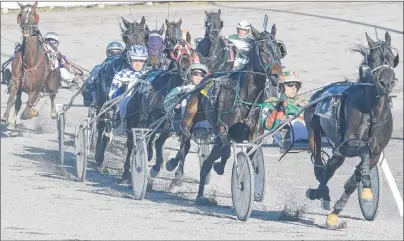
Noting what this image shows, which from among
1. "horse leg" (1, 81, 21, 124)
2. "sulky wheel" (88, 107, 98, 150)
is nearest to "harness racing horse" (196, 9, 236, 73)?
"sulky wheel" (88, 107, 98, 150)

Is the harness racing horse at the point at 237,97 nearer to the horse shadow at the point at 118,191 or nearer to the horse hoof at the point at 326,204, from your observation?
the horse shadow at the point at 118,191

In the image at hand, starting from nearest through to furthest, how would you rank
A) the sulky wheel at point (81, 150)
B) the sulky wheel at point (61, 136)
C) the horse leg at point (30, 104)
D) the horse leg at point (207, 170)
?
the horse leg at point (207, 170) < the sulky wheel at point (81, 150) < the sulky wheel at point (61, 136) < the horse leg at point (30, 104)

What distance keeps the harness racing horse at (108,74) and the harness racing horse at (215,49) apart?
113 centimetres

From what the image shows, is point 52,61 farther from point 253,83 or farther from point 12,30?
point 12,30

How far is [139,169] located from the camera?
54.0ft

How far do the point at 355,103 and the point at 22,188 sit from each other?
4328 millimetres

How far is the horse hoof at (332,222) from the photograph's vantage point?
14.3m

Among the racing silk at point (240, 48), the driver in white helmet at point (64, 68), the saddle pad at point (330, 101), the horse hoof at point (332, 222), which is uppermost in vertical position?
the racing silk at point (240, 48)

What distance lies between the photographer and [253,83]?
603 inches

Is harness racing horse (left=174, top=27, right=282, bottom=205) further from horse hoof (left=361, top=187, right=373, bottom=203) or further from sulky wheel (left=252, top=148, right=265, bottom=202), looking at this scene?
horse hoof (left=361, top=187, right=373, bottom=203)

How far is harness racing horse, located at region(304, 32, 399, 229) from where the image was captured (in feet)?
45.8

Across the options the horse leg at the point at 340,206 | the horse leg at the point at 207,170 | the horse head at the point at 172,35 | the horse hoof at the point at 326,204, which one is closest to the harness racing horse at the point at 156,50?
the horse head at the point at 172,35

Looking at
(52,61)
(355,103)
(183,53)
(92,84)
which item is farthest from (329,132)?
(52,61)

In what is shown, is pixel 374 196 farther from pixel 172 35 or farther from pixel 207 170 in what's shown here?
pixel 172 35
